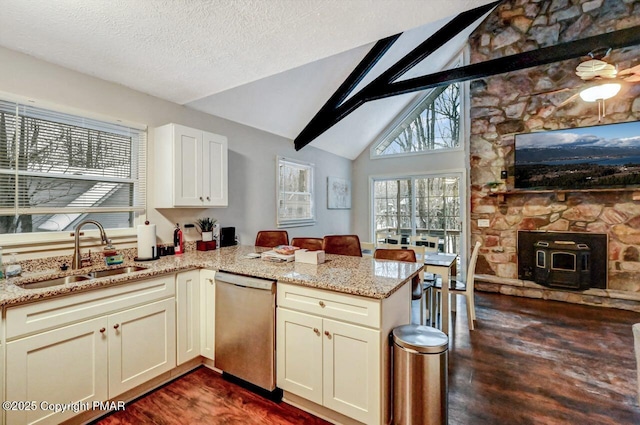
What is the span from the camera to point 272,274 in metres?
2.01

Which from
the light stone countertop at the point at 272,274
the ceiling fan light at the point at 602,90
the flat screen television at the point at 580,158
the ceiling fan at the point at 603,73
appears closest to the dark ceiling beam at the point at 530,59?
the ceiling fan at the point at 603,73

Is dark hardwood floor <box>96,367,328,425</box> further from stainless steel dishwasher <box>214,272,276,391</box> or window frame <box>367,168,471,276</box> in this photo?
window frame <box>367,168,471,276</box>

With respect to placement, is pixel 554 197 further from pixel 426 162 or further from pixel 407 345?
pixel 407 345

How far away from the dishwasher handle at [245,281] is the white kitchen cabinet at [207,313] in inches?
5.4

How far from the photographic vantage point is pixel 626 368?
7.98 feet

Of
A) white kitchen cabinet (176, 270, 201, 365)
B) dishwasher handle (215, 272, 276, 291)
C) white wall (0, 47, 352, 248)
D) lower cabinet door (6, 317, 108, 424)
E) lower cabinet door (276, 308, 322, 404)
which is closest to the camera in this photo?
lower cabinet door (6, 317, 108, 424)

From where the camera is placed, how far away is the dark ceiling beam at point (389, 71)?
3.81 m

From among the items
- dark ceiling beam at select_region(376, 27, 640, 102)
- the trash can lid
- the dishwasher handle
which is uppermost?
dark ceiling beam at select_region(376, 27, 640, 102)

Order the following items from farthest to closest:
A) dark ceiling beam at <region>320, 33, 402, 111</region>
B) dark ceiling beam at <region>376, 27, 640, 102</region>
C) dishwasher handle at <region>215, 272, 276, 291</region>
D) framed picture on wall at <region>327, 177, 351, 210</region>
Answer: framed picture on wall at <region>327, 177, 351, 210</region>
dark ceiling beam at <region>320, 33, 402, 111</region>
dark ceiling beam at <region>376, 27, 640, 102</region>
dishwasher handle at <region>215, 272, 276, 291</region>

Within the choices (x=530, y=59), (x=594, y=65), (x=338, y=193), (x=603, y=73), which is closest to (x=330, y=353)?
(x=594, y=65)

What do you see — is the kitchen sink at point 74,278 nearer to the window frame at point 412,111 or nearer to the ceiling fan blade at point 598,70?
the ceiling fan blade at point 598,70

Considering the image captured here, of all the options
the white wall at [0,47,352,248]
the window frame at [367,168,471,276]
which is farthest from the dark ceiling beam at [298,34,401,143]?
the window frame at [367,168,471,276]

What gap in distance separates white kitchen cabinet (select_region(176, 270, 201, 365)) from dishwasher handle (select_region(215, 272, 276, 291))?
28 cm

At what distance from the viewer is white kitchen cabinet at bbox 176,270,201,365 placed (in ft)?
→ 7.56
